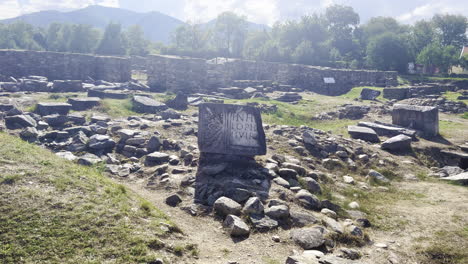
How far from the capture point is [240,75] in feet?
99.1

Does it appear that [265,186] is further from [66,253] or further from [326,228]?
[66,253]

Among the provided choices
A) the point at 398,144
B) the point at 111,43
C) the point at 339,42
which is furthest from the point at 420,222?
the point at 339,42

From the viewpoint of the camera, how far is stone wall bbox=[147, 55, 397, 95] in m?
21.6

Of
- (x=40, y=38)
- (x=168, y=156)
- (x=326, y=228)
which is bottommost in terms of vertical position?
(x=326, y=228)

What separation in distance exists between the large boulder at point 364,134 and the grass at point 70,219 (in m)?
8.76

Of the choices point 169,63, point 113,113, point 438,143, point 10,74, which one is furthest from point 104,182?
point 10,74

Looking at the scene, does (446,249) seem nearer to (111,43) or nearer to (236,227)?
(236,227)

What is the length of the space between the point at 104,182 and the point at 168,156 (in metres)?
2.64

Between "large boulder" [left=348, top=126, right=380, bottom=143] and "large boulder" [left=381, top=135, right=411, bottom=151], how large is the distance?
946 millimetres

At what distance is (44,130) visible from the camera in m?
10.5

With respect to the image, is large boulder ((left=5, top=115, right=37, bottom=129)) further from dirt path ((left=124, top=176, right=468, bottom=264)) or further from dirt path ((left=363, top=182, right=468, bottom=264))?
dirt path ((left=363, top=182, right=468, bottom=264))

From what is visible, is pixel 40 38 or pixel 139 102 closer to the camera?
pixel 139 102

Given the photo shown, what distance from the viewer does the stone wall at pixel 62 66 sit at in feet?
66.1

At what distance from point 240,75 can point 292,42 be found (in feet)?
86.8
